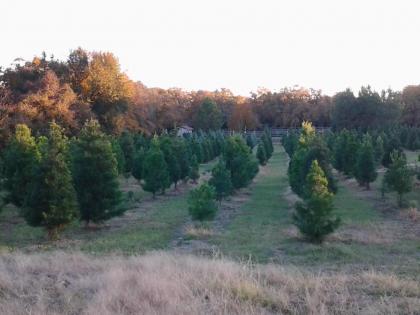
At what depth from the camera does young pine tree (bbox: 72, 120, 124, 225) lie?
20.2 metres

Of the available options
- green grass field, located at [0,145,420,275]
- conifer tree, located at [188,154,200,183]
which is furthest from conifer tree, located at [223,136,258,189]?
conifer tree, located at [188,154,200,183]

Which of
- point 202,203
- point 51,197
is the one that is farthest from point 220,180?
point 51,197

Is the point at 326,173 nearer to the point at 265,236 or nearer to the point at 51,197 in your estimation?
the point at 265,236

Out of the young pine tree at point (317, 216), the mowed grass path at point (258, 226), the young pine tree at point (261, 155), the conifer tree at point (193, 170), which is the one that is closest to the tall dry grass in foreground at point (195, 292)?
the mowed grass path at point (258, 226)

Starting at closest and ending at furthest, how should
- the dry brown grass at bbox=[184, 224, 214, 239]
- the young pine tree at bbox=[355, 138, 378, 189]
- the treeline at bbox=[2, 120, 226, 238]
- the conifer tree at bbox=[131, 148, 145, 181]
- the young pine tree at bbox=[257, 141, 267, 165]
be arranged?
the treeline at bbox=[2, 120, 226, 238] < the dry brown grass at bbox=[184, 224, 214, 239] < the young pine tree at bbox=[355, 138, 378, 189] < the conifer tree at bbox=[131, 148, 145, 181] < the young pine tree at bbox=[257, 141, 267, 165]

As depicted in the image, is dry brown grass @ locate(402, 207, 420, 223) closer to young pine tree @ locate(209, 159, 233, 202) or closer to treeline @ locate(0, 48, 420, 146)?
young pine tree @ locate(209, 159, 233, 202)

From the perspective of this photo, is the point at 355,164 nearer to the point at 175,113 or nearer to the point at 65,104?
the point at 65,104

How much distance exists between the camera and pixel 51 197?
698 inches

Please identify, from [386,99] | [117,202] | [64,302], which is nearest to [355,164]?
[117,202]

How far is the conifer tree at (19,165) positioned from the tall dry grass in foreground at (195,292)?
14.3m

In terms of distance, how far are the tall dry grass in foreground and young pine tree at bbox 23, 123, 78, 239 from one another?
29.6 feet

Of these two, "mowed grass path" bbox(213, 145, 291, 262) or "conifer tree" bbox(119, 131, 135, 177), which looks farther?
"conifer tree" bbox(119, 131, 135, 177)

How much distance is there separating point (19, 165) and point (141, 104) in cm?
5080

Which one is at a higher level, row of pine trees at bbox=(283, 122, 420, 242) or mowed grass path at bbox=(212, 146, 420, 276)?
row of pine trees at bbox=(283, 122, 420, 242)
